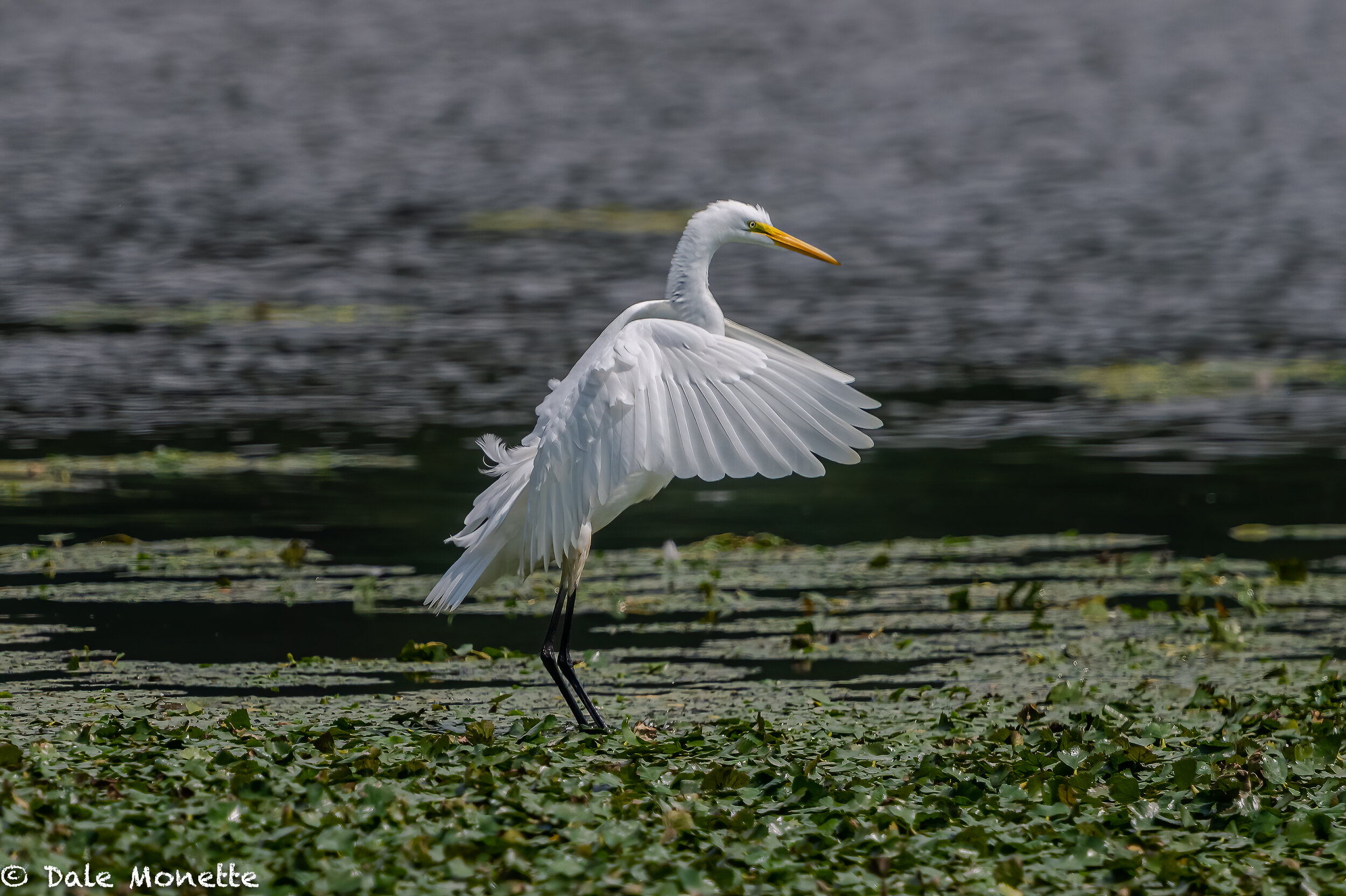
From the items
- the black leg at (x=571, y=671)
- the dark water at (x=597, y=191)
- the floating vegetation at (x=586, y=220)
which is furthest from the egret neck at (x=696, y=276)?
the floating vegetation at (x=586, y=220)

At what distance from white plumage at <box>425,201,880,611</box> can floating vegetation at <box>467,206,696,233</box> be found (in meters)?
14.7

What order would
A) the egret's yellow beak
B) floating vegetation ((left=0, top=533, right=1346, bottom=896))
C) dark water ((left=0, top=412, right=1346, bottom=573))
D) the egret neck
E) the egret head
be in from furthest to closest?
dark water ((left=0, top=412, right=1346, bottom=573)), the egret's yellow beak, the egret head, the egret neck, floating vegetation ((left=0, top=533, right=1346, bottom=896))

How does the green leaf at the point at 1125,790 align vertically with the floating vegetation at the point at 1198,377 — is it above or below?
below

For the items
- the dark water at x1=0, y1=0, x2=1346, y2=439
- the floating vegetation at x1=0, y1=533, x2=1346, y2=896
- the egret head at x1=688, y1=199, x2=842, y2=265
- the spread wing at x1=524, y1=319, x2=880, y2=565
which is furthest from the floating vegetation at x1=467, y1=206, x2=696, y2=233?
the spread wing at x1=524, y1=319, x2=880, y2=565

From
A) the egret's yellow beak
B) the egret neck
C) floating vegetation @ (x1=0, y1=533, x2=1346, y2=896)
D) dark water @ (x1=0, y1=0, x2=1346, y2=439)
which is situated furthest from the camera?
dark water @ (x1=0, y1=0, x2=1346, y2=439)

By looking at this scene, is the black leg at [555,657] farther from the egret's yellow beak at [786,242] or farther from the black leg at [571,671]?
the egret's yellow beak at [786,242]

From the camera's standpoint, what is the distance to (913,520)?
1052cm

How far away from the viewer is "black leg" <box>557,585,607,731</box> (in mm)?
6488

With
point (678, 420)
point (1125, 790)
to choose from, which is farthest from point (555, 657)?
point (1125, 790)

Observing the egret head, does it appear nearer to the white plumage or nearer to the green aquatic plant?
the white plumage

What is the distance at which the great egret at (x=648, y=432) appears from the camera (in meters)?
5.77

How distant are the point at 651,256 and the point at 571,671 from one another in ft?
45.4

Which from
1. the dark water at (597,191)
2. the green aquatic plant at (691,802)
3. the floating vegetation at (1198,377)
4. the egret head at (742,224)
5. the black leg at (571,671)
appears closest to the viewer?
the green aquatic plant at (691,802)

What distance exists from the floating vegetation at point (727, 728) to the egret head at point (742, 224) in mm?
1757
